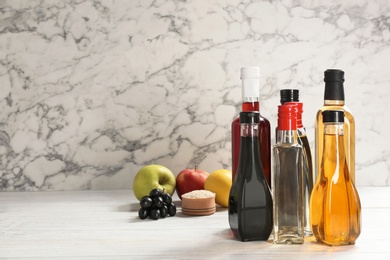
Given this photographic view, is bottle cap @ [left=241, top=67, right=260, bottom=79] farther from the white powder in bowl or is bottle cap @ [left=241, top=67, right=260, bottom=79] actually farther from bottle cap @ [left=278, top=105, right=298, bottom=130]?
the white powder in bowl

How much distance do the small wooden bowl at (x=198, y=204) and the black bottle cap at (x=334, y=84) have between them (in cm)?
39

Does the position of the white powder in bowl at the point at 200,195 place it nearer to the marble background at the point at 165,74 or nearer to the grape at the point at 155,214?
the grape at the point at 155,214

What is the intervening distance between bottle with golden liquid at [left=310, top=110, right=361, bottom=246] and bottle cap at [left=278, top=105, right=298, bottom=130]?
0.06 m

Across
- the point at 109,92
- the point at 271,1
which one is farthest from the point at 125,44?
the point at 271,1

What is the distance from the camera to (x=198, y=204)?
4.48ft

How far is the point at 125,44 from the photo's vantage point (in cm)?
170

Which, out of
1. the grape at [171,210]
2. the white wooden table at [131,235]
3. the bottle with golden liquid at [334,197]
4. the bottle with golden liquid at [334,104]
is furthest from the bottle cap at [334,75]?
the grape at [171,210]

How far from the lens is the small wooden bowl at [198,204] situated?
1.37 metres

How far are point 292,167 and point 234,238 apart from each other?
0.63 feet

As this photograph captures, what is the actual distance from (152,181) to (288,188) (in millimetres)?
524

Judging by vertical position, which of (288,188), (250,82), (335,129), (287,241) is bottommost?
(287,241)

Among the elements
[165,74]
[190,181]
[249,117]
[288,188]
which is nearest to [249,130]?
[249,117]

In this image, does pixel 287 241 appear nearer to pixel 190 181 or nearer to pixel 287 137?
pixel 287 137

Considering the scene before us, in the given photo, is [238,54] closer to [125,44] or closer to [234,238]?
[125,44]
